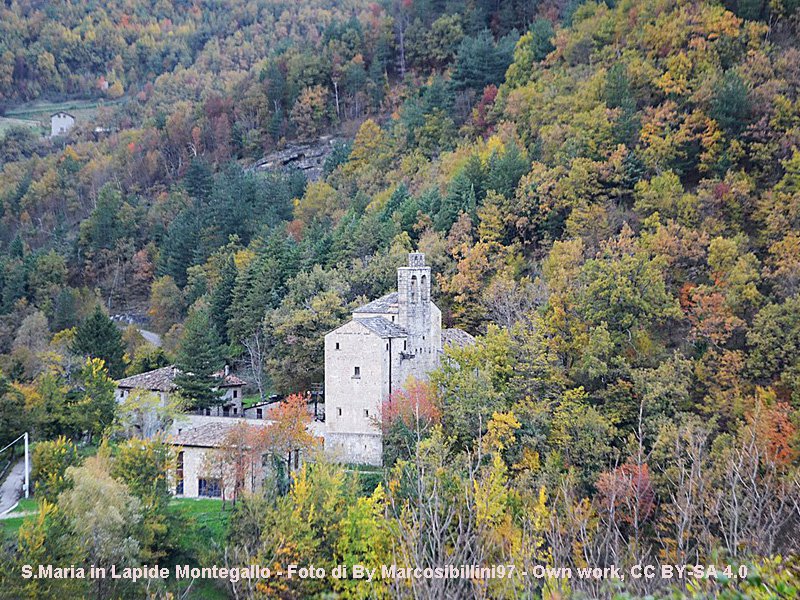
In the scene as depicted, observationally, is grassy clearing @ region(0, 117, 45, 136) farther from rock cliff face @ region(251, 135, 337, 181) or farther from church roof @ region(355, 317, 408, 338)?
church roof @ region(355, 317, 408, 338)

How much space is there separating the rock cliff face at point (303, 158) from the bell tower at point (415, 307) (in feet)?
147

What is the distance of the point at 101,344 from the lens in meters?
49.7

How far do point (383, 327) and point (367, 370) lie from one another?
194 centimetres

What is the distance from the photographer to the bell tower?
122ft

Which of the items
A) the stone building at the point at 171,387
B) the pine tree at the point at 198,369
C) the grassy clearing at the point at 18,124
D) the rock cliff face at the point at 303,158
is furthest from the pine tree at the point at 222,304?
the grassy clearing at the point at 18,124

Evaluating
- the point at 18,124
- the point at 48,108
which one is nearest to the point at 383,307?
the point at 18,124

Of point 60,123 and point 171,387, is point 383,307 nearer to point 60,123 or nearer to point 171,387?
point 171,387

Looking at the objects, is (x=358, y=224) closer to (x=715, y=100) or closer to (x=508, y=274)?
(x=508, y=274)

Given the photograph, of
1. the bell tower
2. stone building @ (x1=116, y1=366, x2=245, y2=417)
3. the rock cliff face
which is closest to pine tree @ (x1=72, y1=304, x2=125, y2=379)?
stone building @ (x1=116, y1=366, x2=245, y2=417)

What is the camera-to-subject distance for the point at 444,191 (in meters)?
54.9

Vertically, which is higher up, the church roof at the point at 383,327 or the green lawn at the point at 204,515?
the church roof at the point at 383,327

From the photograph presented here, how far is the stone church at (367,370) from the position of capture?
116ft

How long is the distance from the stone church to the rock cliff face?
149 ft

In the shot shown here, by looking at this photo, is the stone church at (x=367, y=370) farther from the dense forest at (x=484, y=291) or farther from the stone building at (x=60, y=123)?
the stone building at (x=60, y=123)
